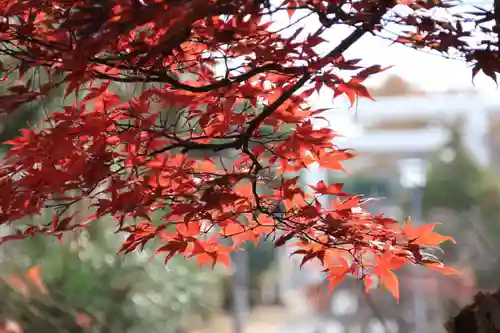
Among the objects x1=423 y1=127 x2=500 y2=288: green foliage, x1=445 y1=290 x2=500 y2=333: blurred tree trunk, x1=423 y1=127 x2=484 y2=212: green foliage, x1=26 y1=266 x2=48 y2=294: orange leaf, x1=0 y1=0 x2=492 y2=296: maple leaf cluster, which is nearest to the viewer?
x1=0 y1=0 x2=492 y2=296: maple leaf cluster

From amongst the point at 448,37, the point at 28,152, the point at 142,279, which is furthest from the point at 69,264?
the point at 448,37

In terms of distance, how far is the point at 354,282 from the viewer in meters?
2.28

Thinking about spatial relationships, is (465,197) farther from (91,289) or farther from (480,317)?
(91,289)

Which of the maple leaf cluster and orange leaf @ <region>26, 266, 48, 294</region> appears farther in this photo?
orange leaf @ <region>26, 266, 48, 294</region>

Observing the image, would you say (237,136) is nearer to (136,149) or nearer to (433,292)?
(136,149)

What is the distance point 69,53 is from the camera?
0.58 meters

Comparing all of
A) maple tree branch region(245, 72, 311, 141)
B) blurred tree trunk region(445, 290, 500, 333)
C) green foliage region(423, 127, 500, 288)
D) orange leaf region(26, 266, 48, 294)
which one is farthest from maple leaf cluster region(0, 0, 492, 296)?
green foliage region(423, 127, 500, 288)

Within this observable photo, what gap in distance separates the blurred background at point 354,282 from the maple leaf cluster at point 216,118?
107cm

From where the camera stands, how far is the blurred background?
1.82 metres

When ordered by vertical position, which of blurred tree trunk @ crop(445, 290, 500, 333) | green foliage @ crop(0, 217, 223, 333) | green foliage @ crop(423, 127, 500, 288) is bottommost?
green foliage @ crop(423, 127, 500, 288)

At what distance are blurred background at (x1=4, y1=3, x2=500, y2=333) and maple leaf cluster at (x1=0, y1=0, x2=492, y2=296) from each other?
3.52 feet

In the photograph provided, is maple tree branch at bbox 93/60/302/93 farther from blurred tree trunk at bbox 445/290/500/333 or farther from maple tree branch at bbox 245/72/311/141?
blurred tree trunk at bbox 445/290/500/333

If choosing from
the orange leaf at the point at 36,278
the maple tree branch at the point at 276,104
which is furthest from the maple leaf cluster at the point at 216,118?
the orange leaf at the point at 36,278

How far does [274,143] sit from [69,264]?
4.37 feet
